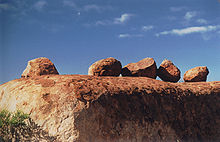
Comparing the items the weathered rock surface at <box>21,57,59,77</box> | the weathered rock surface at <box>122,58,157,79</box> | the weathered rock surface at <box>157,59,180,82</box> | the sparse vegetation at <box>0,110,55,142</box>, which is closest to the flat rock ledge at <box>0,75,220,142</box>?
the sparse vegetation at <box>0,110,55,142</box>

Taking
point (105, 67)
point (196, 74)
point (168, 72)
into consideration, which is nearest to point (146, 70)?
point (168, 72)

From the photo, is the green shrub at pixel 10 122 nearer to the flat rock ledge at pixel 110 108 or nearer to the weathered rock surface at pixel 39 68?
the flat rock ledge at pixel 110 108

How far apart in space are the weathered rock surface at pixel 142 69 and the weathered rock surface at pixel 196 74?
217cm

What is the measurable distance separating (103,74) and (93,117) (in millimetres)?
3101

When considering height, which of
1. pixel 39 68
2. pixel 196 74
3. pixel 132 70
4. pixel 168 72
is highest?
pixel 39 68

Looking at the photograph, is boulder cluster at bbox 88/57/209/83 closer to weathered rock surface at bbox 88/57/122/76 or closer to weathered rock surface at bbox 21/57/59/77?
weathered rock surface at bbox 88/57/122/76

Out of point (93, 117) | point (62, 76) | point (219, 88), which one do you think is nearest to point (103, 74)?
point (62, 76)

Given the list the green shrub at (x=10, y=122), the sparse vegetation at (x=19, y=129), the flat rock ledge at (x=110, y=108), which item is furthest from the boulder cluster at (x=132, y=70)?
the sparse vegetation at (x=19, y=129)

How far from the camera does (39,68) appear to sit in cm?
1048

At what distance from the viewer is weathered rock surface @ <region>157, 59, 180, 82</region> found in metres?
12.7

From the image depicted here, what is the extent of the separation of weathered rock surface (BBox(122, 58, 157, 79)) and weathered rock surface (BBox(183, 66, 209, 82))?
7.11 ft

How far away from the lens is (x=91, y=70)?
10.7 m

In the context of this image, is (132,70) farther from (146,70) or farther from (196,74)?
(196,74)

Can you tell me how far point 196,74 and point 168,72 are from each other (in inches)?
64.9
